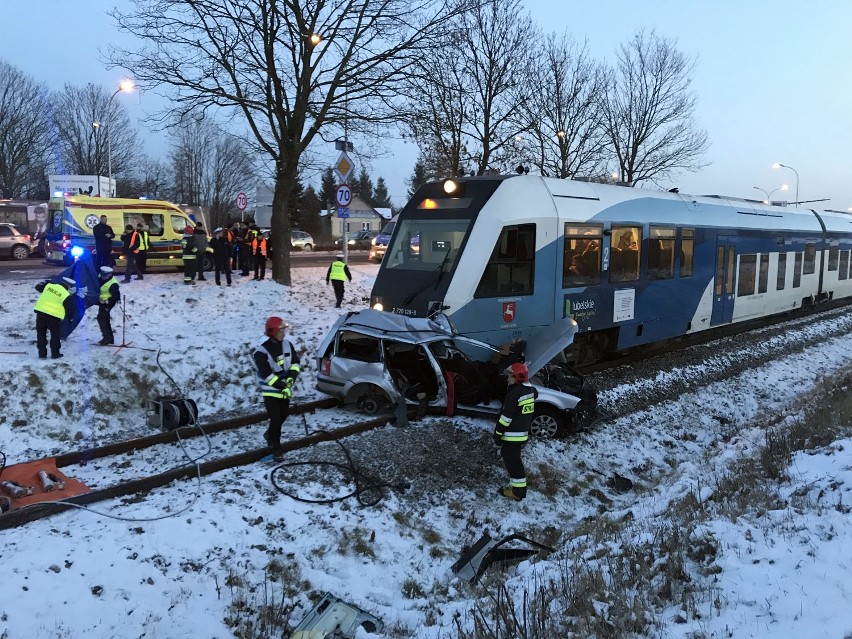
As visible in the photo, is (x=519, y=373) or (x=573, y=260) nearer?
(x=519, y=373)

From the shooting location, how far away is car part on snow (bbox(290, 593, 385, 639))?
4.27m

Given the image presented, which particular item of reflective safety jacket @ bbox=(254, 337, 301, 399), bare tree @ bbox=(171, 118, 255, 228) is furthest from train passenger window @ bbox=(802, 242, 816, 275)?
bare tree @ bbox=(171, 118, 255, 228)

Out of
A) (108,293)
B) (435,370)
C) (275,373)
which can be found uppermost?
(108,293)

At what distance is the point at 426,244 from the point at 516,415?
400cm

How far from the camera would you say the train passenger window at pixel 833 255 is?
20.1 meters

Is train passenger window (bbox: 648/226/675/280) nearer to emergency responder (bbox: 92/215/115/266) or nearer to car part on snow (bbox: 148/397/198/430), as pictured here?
car part on snow (bbox: 148/397/198/430)

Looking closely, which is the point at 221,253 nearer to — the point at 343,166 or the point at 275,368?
the point at 343,166

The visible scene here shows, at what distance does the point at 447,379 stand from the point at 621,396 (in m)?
3.49

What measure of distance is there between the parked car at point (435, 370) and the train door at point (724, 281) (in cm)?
720

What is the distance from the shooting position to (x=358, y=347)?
29.8ft

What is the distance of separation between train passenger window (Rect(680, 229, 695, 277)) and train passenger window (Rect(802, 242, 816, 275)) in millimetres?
7161

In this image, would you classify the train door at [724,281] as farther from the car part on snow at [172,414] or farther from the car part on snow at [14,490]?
the car part on snow at [14,490]

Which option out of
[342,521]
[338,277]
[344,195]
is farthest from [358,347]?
[338,277]

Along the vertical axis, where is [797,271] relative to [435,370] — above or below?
above
